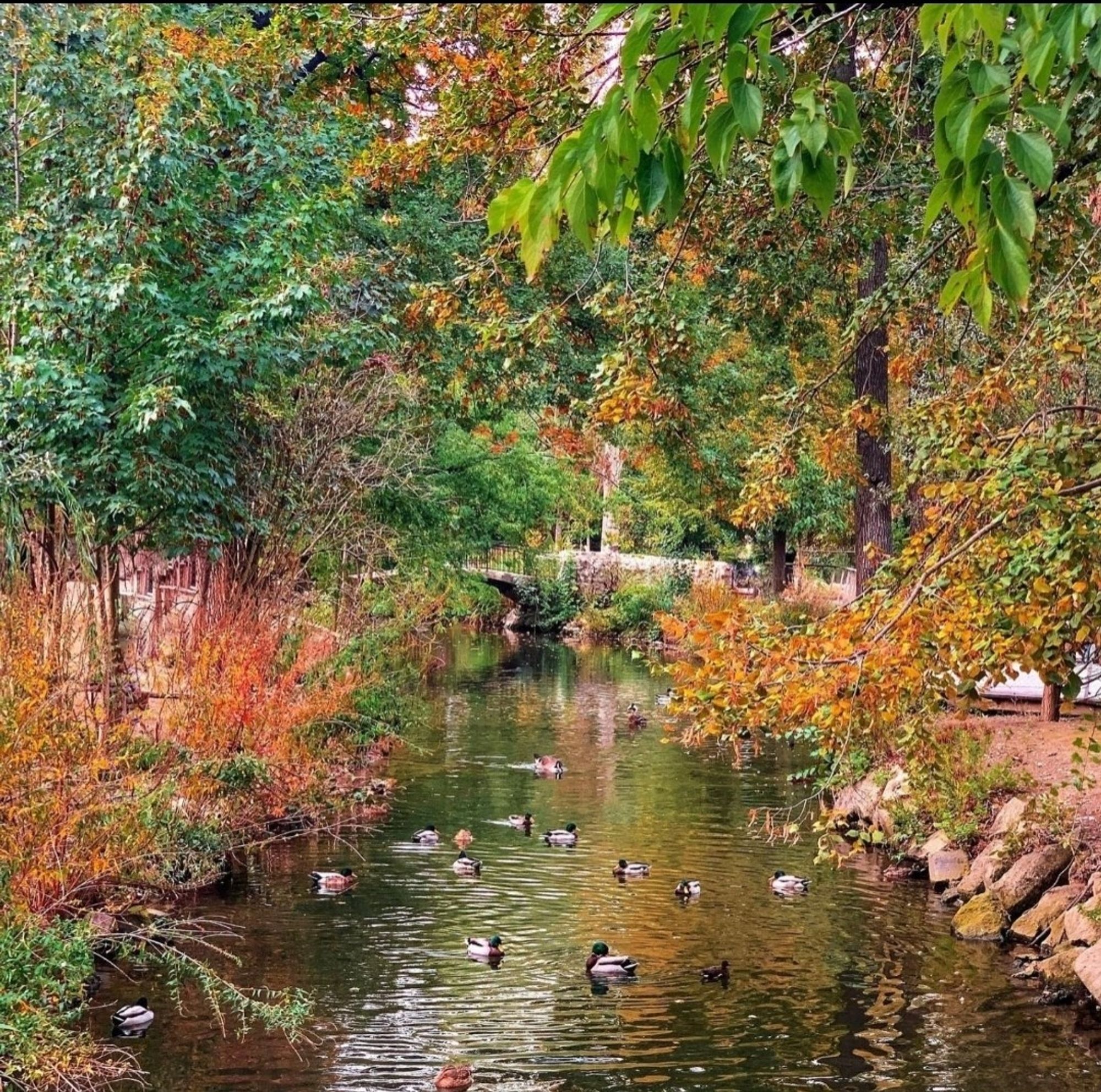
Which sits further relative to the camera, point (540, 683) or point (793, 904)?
point (540, 683)

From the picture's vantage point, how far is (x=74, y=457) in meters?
12.2

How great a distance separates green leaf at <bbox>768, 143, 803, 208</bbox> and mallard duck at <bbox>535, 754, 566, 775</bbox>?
16836 mm

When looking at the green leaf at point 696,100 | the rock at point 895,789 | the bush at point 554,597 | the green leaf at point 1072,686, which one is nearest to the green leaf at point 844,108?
the green leaf at point 696,100

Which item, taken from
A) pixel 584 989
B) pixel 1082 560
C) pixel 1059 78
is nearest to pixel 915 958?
pixel 584 989

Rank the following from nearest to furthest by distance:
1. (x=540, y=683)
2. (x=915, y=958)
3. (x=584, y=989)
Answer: (x=584, y=989) → (x=915, y=958) → (x=540, y=683)

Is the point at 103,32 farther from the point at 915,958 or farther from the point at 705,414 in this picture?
the point at 915,958

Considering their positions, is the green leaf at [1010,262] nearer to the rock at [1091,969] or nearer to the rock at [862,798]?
the rock at [1091,969]

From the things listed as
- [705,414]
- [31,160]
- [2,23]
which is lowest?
[705,414]

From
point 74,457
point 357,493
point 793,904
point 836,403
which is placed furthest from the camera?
point 836,403

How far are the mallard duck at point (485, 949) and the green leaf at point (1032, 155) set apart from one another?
9.62 meters

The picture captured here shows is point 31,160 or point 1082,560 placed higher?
point 31,160

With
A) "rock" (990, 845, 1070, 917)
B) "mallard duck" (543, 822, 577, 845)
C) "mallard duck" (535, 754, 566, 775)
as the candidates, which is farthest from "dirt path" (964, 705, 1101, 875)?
"mallard duck" (535, 754, 566, 775)

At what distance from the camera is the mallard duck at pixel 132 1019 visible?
9.09 m

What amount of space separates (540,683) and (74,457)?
18.1 meters
